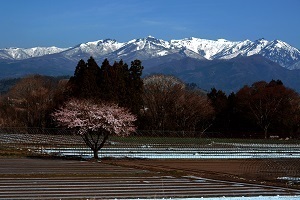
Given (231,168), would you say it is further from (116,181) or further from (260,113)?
(260,113)

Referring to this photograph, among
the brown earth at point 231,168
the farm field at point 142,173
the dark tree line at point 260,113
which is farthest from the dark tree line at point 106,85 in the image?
the brown earth at point 231,168

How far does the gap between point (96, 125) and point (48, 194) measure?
1621 centimetres

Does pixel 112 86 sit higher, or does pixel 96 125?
pixel 112 86

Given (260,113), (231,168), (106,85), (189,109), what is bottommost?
(231,168)

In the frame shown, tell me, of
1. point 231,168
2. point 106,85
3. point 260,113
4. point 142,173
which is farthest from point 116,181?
point 260,113

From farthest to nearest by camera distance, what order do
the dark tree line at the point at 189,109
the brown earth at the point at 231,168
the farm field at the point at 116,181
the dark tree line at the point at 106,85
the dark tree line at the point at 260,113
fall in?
1. the dark tree line at the point at 260,113
2. the dark tree line at the point at 189,109
3. the dark tree line at the point at 106,85
4. the brown earth at the point at 231,168
5. the farm field at the point at 116,181

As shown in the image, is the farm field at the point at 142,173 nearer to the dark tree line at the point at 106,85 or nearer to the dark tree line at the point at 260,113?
the dark tree line at the point at 106,85

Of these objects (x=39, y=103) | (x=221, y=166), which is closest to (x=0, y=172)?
(x=221, y=166)

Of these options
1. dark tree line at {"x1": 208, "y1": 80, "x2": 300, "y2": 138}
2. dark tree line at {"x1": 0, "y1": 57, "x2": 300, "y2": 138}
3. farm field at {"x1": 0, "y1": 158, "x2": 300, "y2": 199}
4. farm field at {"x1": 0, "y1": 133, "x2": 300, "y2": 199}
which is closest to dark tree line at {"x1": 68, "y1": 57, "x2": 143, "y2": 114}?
dark tree line at {"x1": 0, "y1": 57, "x2": 300, "y2": 138}

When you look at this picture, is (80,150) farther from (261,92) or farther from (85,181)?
(261,92)

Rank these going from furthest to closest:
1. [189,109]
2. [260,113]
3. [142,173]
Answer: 1. [189,109]
2. [260,113]
3. [142,173]

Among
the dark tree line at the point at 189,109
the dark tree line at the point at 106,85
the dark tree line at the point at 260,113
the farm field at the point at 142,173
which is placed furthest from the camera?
the dark tree line at the point at 260,113

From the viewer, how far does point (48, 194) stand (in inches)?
743

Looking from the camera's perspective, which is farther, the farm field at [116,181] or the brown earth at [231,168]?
the brown earth at [231,168]
